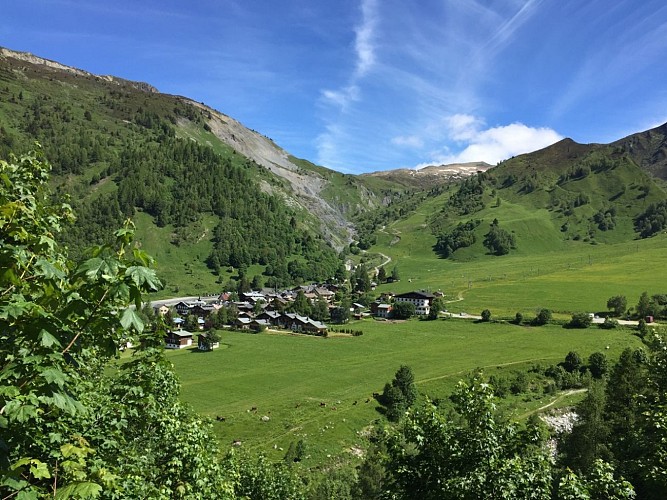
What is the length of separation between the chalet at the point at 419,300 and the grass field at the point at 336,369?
1605 centimetres

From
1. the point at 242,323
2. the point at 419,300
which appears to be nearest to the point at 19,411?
the point at 242,323

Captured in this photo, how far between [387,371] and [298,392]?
20529 millimetres

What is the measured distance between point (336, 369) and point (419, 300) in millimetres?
70094

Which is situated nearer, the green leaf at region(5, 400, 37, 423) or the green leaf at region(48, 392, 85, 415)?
the green leaf at region(5, 400, 37, 423)

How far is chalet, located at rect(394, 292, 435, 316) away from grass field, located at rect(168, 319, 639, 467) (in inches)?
632

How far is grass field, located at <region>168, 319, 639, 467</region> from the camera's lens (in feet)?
200

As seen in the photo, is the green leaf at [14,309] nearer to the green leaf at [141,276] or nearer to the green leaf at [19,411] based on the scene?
the green leaf at [19,411]

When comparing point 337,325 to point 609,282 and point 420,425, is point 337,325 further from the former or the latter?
point 420,425

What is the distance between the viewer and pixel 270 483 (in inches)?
1113

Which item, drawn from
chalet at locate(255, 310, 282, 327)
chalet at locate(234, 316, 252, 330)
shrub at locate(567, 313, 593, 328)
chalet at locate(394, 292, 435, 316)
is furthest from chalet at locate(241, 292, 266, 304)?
shrub at locate(567, 313, 593, 328)

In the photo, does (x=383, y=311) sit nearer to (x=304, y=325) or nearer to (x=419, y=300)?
(x=419, y=300)

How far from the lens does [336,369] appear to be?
291 ft

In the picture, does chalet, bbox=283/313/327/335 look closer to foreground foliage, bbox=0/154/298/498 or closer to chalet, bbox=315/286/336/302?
chalet, bbox=315/286/336/302

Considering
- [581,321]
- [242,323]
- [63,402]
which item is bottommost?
[242,323]
